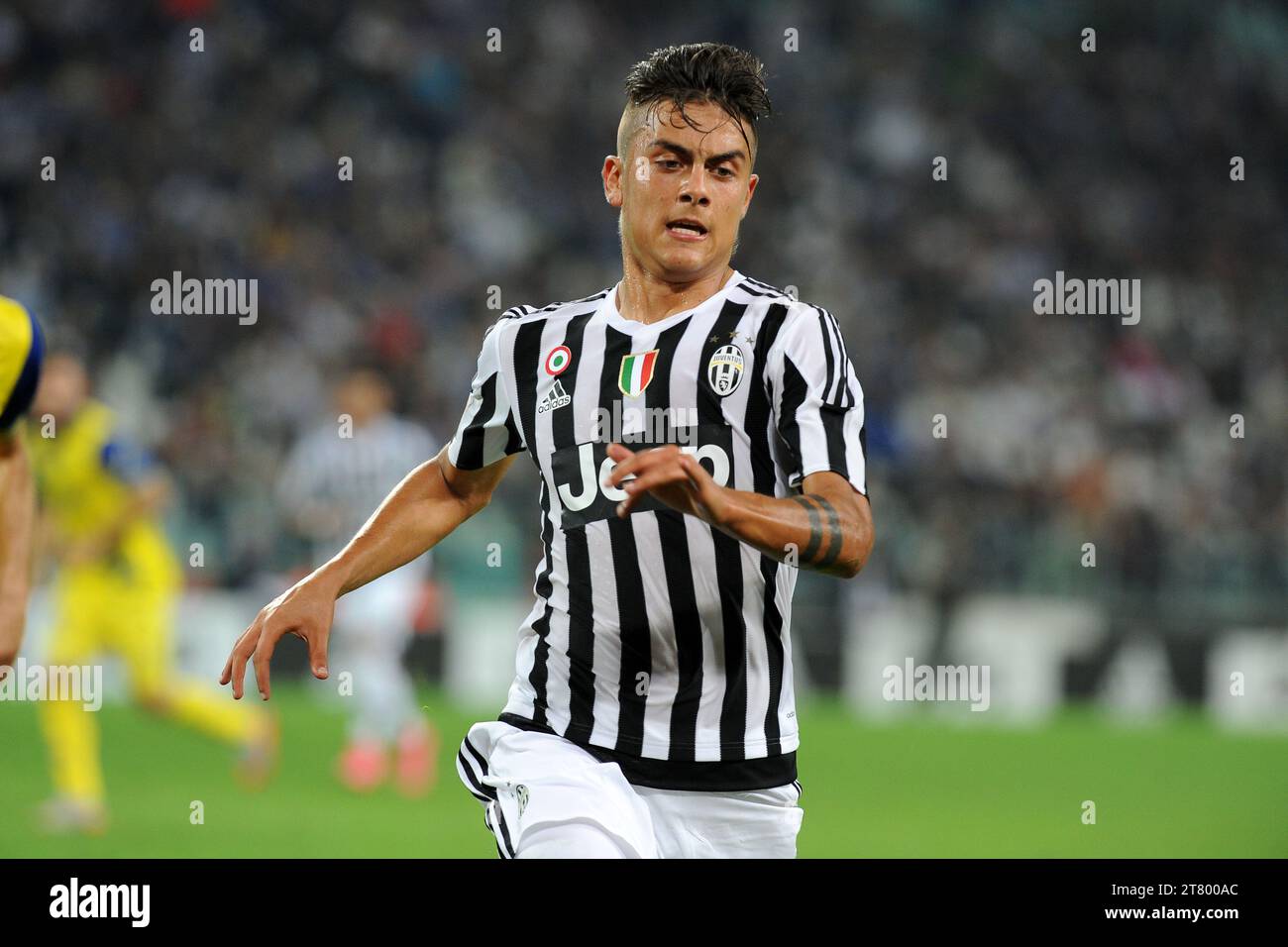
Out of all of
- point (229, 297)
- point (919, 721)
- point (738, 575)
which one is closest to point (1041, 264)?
point (919, 721)

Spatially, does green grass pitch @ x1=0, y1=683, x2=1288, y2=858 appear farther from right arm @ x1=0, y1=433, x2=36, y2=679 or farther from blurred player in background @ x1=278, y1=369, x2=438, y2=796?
right arm @ x1=0, y1=433, x2=36, y2=679

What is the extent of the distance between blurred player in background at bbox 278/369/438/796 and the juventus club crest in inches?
248

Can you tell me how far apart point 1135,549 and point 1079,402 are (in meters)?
2.54

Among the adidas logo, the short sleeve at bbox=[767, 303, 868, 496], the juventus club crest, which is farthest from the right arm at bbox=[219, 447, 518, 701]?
the short sleeve at bbox=[767, 303, 868, 496]

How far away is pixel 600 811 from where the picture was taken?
10.2 feet

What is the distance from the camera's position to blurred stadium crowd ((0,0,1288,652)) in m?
14.3

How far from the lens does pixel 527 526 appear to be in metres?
13.1

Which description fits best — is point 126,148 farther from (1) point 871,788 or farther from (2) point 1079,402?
(1) point 871,788

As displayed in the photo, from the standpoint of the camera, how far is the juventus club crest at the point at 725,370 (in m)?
3.27

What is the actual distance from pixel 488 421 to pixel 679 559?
0.61 m

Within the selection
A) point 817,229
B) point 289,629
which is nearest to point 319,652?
point 289,629

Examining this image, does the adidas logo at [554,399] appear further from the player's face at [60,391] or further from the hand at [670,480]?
the player's face at [60,391]

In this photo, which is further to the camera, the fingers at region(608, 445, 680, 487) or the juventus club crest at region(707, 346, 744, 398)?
the juventus club crest at region(707, 346, 744, 398)

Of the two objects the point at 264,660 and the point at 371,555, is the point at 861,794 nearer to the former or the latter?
the point at 371,555
